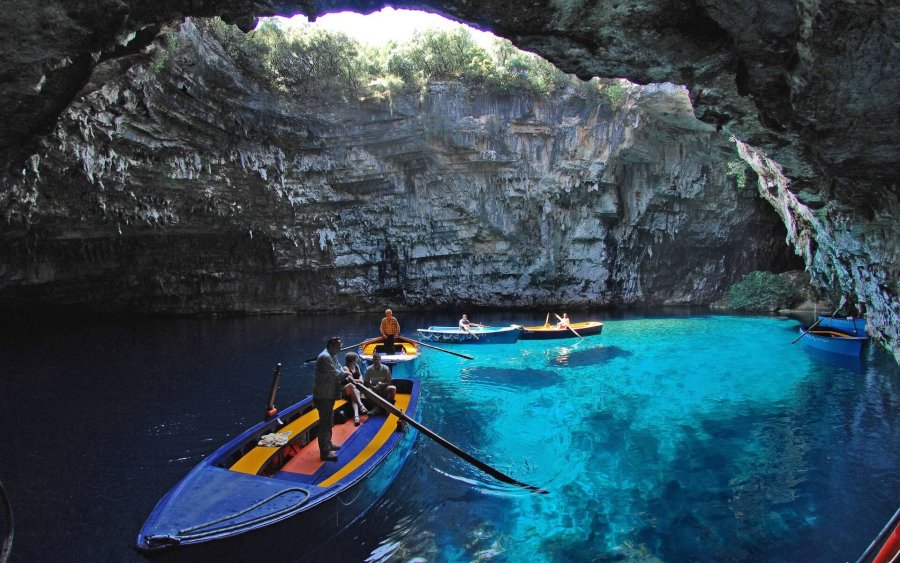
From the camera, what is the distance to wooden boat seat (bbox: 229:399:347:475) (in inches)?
231

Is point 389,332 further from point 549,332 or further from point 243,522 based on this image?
point 243,522

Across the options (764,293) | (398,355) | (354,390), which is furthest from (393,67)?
(764,293)

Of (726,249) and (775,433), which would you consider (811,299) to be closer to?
(726,249)

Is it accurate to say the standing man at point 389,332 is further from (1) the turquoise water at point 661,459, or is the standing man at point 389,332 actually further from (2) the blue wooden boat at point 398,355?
(1) the turquoise water at point 661,459

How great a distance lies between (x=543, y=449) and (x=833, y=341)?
44.6ft

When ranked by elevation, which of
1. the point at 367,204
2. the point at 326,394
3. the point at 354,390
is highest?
the point at 367,204

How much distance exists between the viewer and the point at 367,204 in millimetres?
25328

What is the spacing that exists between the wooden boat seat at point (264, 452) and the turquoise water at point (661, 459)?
6.45 feet

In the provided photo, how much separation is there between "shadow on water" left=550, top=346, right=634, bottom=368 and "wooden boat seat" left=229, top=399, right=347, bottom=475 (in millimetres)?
9341

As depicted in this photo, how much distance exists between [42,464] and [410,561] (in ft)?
21.1

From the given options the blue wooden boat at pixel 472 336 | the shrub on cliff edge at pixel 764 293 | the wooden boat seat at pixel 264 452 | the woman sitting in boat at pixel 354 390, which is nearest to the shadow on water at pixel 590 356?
the blue wooden boat at pixel 472 336

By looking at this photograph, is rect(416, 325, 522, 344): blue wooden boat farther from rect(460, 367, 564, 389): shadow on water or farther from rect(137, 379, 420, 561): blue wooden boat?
rect(137, 379, 420, 561): blue wooden boat

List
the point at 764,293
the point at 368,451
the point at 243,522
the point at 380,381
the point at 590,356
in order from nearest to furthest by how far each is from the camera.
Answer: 1. the point at 243,522
2. the point at 368,451
3. the point at 380,381
4. the point at 590,356
5. the point at 764,293

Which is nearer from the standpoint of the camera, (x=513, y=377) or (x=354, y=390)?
(x=354, y=390)
